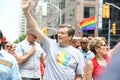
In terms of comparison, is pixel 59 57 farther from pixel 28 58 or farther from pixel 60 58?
pixel 28 58

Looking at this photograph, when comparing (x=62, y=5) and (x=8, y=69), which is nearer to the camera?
(x=8, y=69)

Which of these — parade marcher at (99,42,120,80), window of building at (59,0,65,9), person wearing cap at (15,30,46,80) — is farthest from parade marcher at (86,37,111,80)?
window of building at (59,0,65,9)

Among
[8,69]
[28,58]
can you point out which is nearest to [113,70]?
[8,69]

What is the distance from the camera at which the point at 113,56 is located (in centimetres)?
169

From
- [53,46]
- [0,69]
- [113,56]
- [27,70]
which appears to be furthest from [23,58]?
[113,56]

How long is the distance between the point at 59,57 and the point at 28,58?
2.60m

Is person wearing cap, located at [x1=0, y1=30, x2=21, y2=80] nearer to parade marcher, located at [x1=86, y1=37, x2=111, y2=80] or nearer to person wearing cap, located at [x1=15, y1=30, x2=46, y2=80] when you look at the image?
parade marcher, located at [x1=86, y1=37, x2=111, y2=80]

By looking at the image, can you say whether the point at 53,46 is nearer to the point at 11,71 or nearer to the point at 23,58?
the point at 11,71

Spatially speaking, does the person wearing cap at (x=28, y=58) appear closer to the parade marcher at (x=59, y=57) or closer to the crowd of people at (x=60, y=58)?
the crowd of people at (x=60, y=58)

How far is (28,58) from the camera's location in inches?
345

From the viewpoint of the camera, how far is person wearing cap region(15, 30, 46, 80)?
28.6ft

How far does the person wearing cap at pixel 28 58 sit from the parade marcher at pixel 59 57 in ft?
7.70

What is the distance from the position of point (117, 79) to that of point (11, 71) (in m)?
4.10

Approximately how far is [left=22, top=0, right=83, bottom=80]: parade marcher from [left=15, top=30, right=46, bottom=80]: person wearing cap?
2346 millimetres
